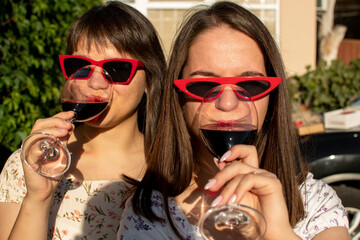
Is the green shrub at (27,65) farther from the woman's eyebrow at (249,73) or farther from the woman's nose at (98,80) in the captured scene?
the woman's eyebrow at (249,73)

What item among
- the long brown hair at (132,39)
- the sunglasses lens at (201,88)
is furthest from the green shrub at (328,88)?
the sunglasses lens at (201,88)

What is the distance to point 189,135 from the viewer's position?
2.02m

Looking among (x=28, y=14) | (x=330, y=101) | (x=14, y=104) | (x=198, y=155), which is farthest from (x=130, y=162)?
(x=330, y=101)

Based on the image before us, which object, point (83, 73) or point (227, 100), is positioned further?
point (83, 73)

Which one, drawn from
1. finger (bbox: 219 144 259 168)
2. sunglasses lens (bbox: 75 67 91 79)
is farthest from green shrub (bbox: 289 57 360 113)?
finger (bbox: 219 144 259 168)

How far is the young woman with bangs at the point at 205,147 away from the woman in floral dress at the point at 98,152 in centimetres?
38

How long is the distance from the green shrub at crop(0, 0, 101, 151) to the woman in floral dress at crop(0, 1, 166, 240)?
38.6 inches

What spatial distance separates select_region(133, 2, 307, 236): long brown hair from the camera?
197cm

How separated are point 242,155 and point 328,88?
21.7 ft

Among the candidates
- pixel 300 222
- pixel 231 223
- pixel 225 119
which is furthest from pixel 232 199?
pixel 300 222

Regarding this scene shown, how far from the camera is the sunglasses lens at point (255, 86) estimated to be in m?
1.76

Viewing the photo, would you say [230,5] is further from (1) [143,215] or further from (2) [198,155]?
(1) [143,215]

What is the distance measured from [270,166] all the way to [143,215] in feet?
2.32

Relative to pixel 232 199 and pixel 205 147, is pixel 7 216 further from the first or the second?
pixel 232 199
